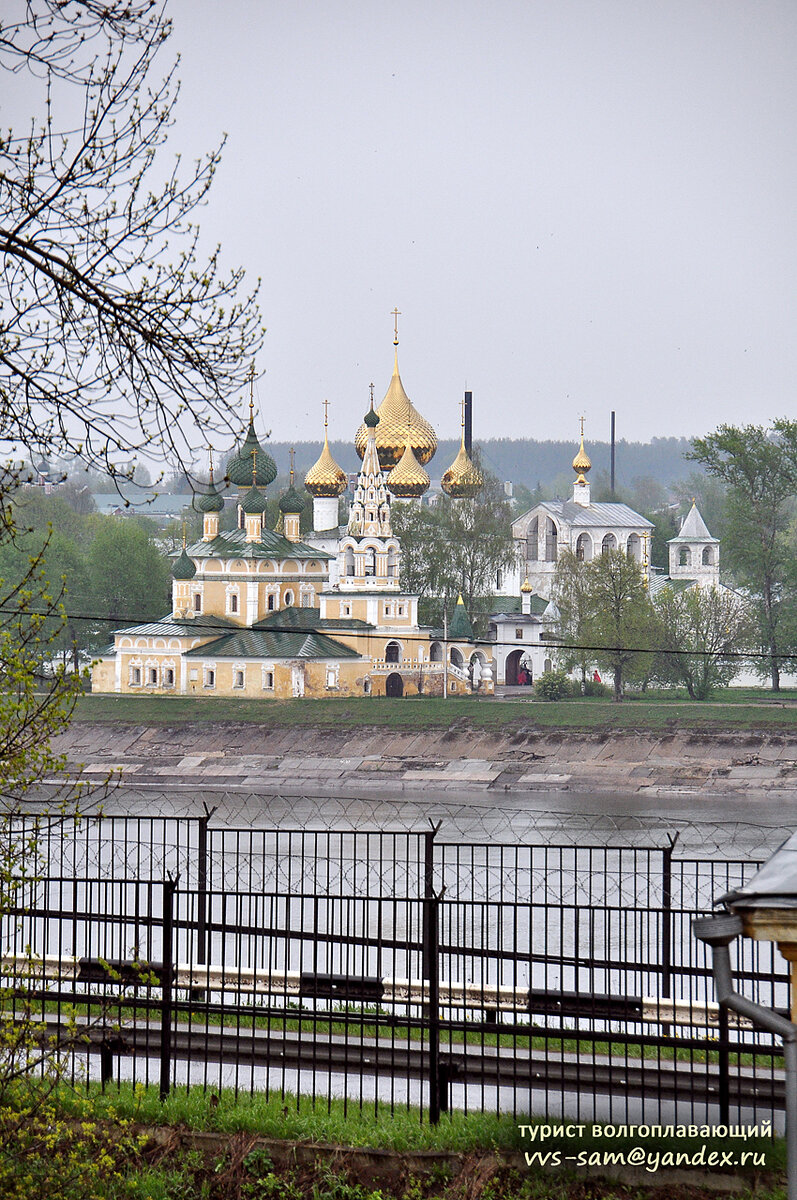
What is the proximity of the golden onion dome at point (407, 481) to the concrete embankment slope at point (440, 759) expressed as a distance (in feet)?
50.4

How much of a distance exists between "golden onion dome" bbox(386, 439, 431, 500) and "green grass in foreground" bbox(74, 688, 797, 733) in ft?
43.0

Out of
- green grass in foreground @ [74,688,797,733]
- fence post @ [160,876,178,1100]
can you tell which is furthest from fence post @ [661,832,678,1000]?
green grass in foreground @ [74,688,797,733]

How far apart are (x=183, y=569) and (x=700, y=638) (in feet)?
48.4

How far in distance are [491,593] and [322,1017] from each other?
42.0 metres

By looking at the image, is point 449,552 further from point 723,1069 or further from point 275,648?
point 723,1069

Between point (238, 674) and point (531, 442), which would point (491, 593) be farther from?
point (531, 442)

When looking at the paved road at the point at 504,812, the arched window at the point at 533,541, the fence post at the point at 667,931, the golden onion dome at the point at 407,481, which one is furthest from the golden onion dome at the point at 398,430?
the fence post at the point at 667,931

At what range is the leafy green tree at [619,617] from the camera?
39.6 m

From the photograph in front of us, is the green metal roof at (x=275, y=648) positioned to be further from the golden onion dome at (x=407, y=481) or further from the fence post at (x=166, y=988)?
the fence post at (x=166, y=988)

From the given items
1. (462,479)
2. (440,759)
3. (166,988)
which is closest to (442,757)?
(440,759)

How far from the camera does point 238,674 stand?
131 feet

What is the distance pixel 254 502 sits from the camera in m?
43.7

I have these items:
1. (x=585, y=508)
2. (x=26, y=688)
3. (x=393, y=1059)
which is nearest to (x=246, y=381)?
(x=26, y=688)

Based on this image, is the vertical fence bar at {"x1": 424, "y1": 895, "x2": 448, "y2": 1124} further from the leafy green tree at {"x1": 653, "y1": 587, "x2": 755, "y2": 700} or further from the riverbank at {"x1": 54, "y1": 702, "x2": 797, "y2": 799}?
the leafy green tree at {"x1": 653, "y1": 587, "x2": 755, "y2": 700}
